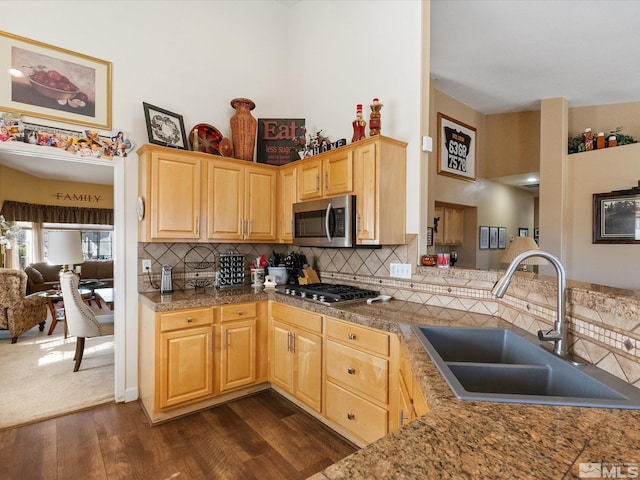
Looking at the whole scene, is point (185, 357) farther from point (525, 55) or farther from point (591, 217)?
point (591, 217)

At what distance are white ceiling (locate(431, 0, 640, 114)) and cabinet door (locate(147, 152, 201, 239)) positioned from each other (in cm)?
266

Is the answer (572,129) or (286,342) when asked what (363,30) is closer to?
(286,342)

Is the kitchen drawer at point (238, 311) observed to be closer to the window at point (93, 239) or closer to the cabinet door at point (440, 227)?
the window at point (93, 239)

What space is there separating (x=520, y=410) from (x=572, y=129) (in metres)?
5.18

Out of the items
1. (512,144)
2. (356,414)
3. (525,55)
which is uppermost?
(525,55)

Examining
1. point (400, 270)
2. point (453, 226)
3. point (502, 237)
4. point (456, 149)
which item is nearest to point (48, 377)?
point (400, 270)

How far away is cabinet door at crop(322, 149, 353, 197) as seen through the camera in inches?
100.0

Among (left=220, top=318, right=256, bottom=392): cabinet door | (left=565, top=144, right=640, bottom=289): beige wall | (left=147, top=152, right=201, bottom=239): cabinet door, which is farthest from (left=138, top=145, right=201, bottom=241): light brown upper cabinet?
(left=565, top=144, right=640, bottom=289): beige wall

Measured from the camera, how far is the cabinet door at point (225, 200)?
2922mm

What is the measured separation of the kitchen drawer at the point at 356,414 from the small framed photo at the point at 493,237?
3893 mm

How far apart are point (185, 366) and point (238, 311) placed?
1.84 feet

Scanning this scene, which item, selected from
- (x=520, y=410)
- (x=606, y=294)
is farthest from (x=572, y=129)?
(x=520, y=410)

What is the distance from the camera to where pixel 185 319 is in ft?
8.13

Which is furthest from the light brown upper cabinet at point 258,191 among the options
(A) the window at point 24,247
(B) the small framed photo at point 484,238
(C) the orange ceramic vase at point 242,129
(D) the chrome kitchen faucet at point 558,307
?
(B) the small framed photo at point 484,238
